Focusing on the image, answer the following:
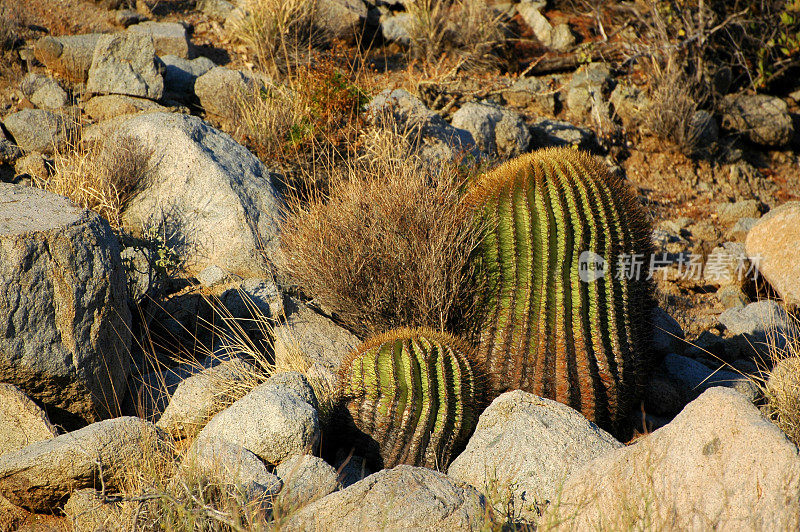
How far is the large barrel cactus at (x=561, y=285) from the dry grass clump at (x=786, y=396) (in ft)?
2.58

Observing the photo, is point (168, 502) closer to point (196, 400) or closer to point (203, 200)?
point (196, 400)

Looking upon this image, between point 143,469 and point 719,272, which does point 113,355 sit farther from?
point 719,272

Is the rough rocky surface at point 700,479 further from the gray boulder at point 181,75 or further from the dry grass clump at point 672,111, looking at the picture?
the dry grass clump at point 672,111

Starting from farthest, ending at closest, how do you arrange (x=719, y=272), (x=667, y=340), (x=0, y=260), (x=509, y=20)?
(x=509, y=20) < (x=719, y=272) < (x=667, y=340) < (x=0, y=260)

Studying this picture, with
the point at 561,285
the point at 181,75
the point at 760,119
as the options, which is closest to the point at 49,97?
the point at 181,75

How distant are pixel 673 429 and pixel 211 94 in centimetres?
559

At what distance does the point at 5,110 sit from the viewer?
6.03 meters

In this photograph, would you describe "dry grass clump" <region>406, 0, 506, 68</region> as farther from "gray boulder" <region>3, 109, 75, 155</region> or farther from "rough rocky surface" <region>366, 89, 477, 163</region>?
"gray boulder" <region>3, 109, 75, 155</region>

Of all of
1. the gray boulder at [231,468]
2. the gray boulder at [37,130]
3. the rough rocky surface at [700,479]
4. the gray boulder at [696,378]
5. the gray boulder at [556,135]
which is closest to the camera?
the rough rocky surface at [700,479]

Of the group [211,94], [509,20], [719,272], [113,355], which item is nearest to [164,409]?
[113,355]

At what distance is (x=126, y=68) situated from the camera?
6316 mm

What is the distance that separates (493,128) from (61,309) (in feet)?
16.5

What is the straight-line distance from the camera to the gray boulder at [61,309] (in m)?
3.08

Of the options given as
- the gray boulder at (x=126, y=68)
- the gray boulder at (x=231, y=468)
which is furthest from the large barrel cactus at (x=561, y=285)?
the gray boulder at (x=126, y=68)
